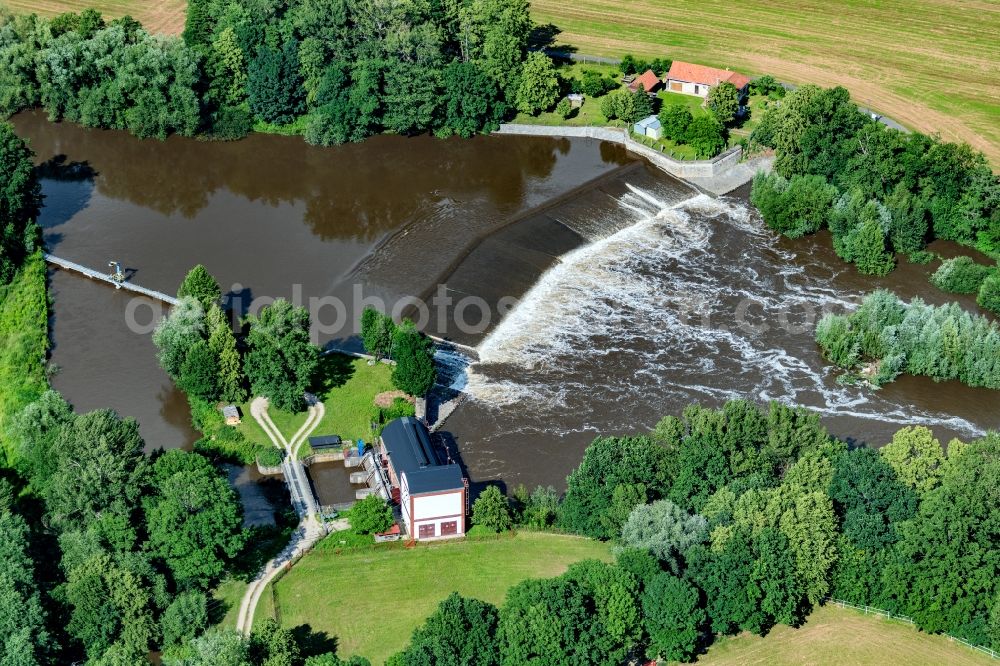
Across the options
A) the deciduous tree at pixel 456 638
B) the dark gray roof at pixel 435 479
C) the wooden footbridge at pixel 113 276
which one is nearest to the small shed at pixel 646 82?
the wooden footbridge at pixel 113 276

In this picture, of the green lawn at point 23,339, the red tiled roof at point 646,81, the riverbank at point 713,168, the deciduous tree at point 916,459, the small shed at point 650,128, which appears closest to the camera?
the deciduous tree at point 916,459

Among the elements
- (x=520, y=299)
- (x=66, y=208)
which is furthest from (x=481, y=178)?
(x=66, y=208)

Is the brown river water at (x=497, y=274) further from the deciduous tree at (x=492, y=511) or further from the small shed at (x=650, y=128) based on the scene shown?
the deciduous tree at (x=492, y=511)

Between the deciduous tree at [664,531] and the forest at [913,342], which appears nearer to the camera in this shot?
the deciduous tree at [664,531]

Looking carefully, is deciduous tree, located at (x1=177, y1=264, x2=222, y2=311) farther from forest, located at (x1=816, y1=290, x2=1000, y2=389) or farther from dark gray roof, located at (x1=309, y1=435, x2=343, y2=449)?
forest, located at (x1=816, y1=290, x2=1000, y2=389)

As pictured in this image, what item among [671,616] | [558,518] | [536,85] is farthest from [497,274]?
[671,616]

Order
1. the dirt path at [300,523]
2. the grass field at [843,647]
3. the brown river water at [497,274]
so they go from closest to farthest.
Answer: the grass field at [843,647], the dirt path at [300,523], the brown river water at [497,274]

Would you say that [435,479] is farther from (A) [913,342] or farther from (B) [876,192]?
(B) [876,192]

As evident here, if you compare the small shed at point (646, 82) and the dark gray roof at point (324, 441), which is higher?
the small shed at point (646, 82)
